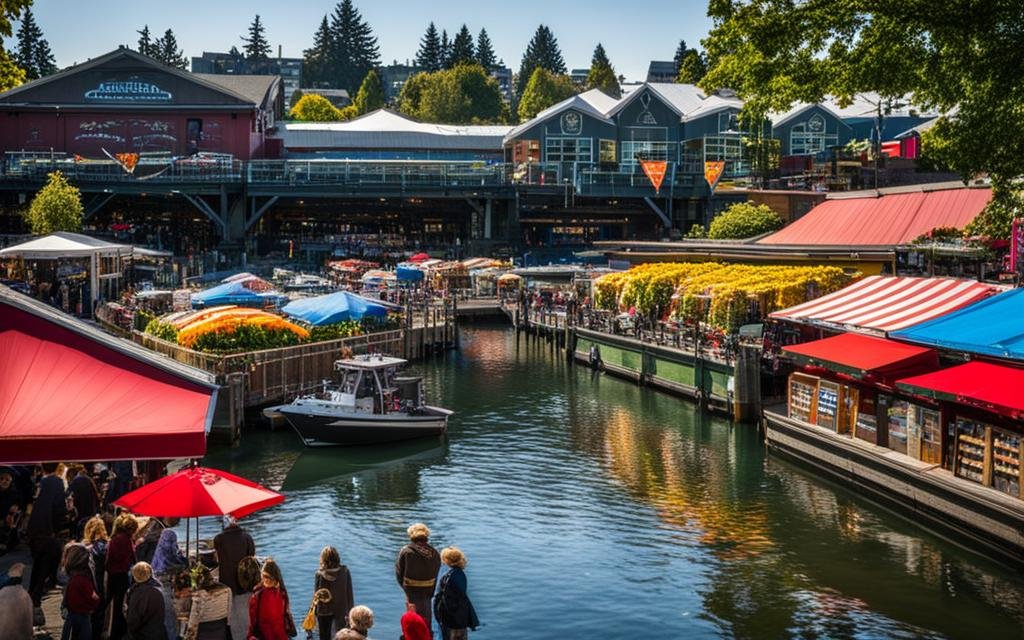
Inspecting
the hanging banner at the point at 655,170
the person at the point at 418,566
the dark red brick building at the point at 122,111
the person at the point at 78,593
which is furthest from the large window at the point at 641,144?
the person at the point at 78,593

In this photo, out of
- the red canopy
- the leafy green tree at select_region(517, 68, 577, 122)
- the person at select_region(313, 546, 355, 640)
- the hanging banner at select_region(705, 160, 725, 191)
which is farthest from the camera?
the leafy green tree at select_region(517, 68, 577, 122)

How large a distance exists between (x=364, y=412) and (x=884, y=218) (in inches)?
1056

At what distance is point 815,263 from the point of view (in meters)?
43.8

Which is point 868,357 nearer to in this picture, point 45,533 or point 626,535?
point 626,535

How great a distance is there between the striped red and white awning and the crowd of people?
18627 mm

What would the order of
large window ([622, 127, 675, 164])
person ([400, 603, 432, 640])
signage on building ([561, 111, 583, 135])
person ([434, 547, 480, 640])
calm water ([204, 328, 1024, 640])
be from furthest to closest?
large window ([622, 127, 675, 164]), signage on building ([561, 111, 583, 135]), calm water ([204, 328, 1024, 640]), person ([434, 547, 480, 640]), person ([400, 603, 432, 640])

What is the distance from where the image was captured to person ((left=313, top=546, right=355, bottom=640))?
14.0 metres

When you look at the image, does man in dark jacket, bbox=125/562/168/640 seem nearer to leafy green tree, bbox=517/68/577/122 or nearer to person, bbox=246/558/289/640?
person, bbox=246/558/289/640

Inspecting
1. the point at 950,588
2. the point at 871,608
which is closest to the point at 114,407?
the point at 871,608

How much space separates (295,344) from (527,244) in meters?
58.2

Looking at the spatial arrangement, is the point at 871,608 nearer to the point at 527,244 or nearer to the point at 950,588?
the point at 950,588

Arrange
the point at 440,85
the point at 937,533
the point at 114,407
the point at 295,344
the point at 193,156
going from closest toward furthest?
the point at 114,407 < the point at 937,533 < the point at 295,344 < the point at 193,156 < the point at 440,85

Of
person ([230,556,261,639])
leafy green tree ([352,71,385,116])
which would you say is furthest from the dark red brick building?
person ([230,556,261,639])

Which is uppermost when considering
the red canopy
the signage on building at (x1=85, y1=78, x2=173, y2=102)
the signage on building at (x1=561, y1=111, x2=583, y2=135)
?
the signage on building at (x1=85, y1=78, x2=173, y2=102)
